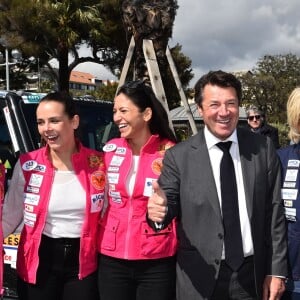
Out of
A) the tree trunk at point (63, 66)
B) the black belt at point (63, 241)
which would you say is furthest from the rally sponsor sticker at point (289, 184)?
the tree trunk at point (63, 66)

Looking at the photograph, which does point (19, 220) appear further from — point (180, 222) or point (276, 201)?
point (276, 201)

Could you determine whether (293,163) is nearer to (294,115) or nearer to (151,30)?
(294,115)

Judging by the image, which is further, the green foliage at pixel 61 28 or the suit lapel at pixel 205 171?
the green foliage at pixel 61 28

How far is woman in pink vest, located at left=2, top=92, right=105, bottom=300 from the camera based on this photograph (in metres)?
2.72

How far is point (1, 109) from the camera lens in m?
4.10

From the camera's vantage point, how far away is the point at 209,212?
2441mm

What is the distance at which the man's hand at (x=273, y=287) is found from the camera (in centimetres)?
248

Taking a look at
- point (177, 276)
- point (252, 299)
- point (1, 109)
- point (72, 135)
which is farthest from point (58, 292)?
point (1, 109)

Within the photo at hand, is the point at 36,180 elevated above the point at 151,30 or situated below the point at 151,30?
below

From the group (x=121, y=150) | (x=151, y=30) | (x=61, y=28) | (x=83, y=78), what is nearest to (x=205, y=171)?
(x=121, y=150)

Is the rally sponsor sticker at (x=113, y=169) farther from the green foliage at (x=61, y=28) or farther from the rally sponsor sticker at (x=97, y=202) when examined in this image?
the green foliage at (x=61, y=28)

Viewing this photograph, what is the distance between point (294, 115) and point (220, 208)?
0.76m

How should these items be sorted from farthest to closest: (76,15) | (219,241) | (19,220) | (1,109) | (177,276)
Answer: (76,15), (1,109), (19,220), (177,276), (219,241)

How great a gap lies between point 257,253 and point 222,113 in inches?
27.5
